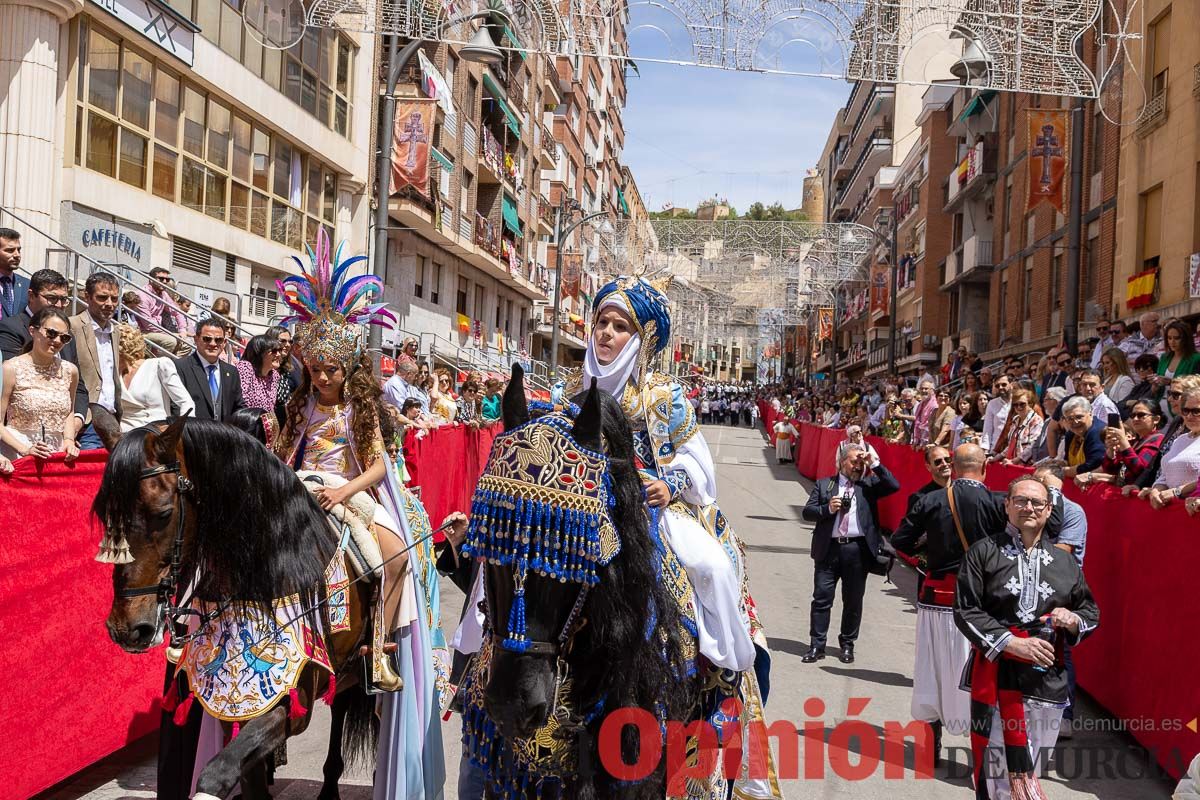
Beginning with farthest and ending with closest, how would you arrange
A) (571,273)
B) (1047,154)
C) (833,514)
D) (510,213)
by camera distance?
(571,273) < (510,213) < (1047,154) < (833,514)

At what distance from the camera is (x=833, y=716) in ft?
24.0

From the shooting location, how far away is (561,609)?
2914 mm

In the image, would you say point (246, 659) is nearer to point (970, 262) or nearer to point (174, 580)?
point (174, 580)

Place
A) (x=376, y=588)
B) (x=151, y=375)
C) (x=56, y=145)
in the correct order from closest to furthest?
(x=376, y=588)
(x=151, y=375)
(x=56, y=145)

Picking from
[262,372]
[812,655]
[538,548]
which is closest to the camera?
[538,548]

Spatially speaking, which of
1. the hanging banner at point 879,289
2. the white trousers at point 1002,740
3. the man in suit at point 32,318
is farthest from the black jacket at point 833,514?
the hanging banner at point 879,289

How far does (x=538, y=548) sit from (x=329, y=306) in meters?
2.77

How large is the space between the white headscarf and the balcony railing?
19.0 meters

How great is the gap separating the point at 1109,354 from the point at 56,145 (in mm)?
14139

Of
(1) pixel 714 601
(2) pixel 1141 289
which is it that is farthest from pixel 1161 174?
(1) pixel 714 601

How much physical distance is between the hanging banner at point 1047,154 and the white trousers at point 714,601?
19.9 meters

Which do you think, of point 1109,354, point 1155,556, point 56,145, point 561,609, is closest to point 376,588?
point 561,609

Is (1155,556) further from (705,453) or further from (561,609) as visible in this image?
(561,609)

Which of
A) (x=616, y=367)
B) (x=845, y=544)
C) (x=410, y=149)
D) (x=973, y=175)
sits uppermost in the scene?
(x=973, y=175)
